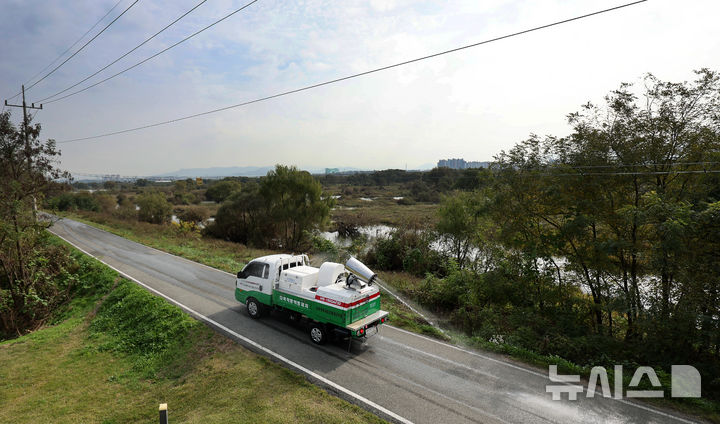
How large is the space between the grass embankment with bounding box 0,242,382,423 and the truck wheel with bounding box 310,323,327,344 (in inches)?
68.1

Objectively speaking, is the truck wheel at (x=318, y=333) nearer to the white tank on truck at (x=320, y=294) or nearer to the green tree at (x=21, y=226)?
the white tank on truck at (x=320, y=294)

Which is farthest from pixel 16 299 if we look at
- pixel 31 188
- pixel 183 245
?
pixel 183 245

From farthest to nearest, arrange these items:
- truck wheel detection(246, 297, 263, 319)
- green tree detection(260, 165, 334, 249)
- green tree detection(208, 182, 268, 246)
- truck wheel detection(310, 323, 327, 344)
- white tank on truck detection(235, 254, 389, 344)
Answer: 1. green tree detection(208, 182, 268, 246)
2. green tree detection(260, 165, 334, 249)
3. truck wheel detection(246, 297, 263, 319)
4. truck wheel detection(310, 323, 327, 344)
5. white tank on truck detection(235, 254, 389, 344)

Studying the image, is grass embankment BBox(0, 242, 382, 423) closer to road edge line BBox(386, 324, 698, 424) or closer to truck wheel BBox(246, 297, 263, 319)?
truck wheel BBox(246, 297, 263, 319)

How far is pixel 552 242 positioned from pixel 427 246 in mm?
13737

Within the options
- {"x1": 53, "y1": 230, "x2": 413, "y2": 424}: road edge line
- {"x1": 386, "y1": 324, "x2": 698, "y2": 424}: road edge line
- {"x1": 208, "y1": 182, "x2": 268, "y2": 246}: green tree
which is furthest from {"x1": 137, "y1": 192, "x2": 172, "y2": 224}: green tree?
{"x1": 386, "y1": 324, "x2": 698, "y2": 424}: road edge line

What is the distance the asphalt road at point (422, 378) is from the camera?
299 inches

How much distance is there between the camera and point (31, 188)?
15.7 metres

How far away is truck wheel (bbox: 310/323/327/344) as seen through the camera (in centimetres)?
1063

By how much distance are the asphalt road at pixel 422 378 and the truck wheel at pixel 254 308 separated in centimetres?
30

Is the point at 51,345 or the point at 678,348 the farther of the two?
the point at 51,345

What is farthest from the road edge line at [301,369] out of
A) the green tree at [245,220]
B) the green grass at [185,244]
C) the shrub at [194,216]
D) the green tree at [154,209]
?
the green tree at [154,209]

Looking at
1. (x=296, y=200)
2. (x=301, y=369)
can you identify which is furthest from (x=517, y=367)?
(x=296, y=200)

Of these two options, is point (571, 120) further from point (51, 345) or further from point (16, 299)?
point (16, 299)
